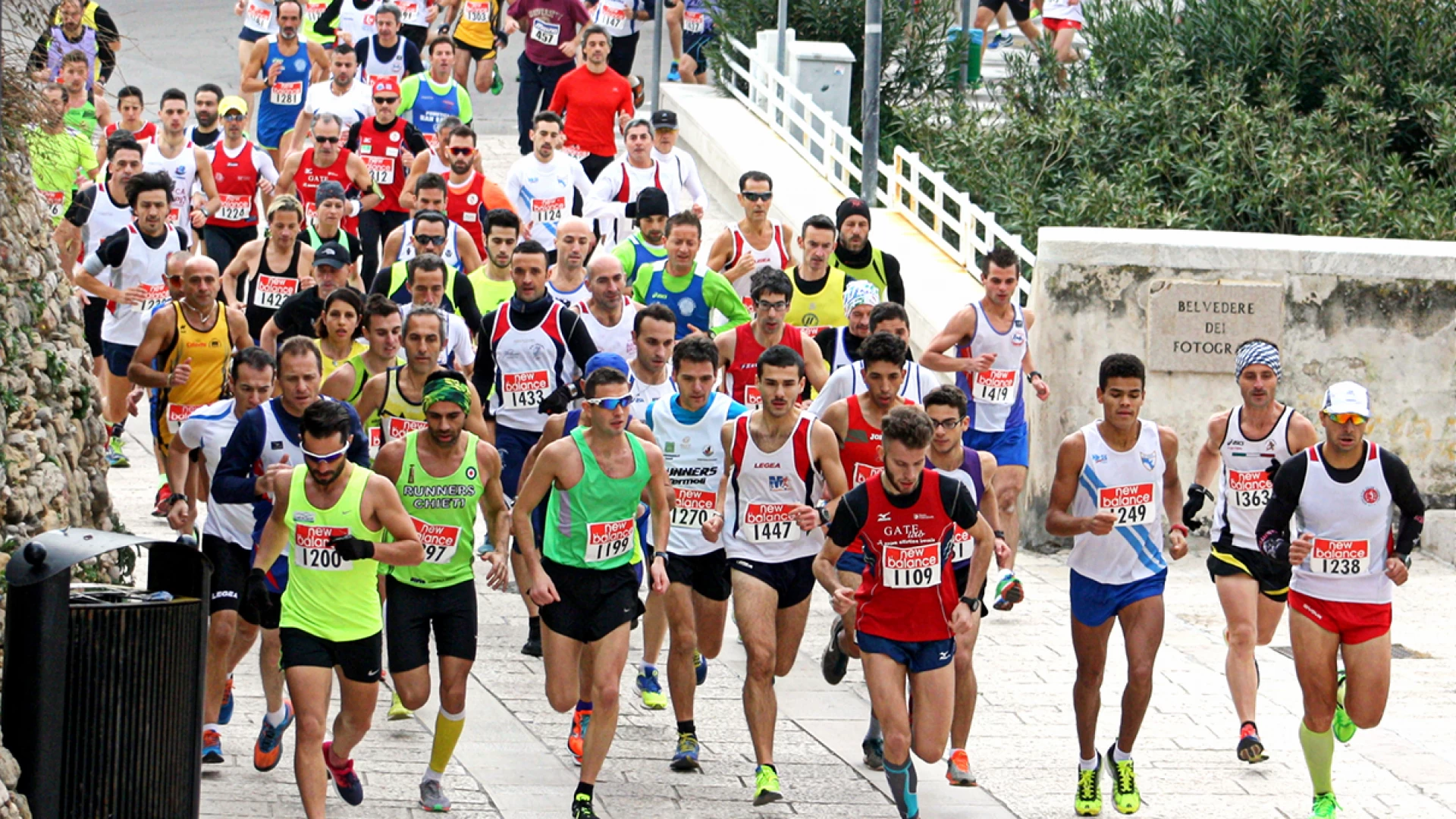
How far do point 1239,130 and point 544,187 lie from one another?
6.03 m

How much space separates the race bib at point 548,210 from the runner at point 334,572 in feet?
23.5

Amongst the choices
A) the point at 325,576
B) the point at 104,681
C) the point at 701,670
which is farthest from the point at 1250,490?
the point at 104,681

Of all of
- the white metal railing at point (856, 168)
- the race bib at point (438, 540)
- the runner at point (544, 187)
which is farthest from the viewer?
the white metal railing at point (856, 168)

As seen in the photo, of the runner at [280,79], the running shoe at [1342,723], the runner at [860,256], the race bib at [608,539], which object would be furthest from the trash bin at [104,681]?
the runner at [280,79]

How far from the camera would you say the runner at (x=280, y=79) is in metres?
19.7

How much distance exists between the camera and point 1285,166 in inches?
710

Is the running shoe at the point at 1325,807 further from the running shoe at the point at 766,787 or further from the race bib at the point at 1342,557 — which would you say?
the running shoe at the point at 766,787

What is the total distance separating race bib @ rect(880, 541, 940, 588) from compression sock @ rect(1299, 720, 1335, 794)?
5.90ft

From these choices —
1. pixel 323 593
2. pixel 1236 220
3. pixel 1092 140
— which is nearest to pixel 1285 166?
pixel 1236 220

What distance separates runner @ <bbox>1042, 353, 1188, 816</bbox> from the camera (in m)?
9.84

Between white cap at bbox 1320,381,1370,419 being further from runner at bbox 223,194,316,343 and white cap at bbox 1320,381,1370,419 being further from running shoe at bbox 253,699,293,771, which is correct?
runner at bbox 223,194,316,343

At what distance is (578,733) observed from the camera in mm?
10242

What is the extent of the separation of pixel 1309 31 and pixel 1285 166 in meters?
2.05

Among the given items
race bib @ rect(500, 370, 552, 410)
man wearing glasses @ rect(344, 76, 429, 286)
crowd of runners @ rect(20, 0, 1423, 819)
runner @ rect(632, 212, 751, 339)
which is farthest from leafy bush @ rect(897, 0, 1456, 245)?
race bib @ rect(500, 370, 552, 410)
